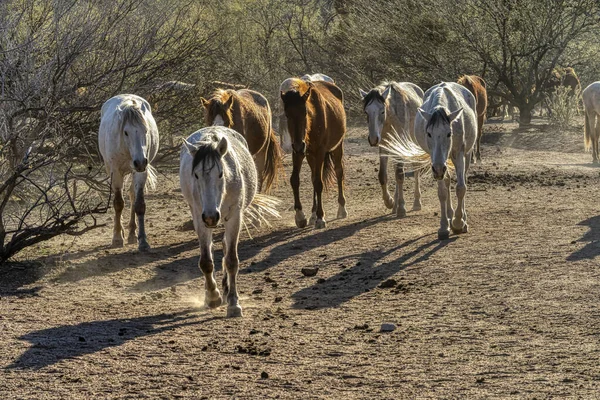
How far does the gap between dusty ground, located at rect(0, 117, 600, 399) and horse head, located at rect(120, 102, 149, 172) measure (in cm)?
105

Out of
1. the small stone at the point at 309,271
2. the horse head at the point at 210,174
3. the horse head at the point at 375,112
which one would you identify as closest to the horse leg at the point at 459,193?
the horse head at the point at 375,112

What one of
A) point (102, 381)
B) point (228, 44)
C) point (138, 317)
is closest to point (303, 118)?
point (138, 317)

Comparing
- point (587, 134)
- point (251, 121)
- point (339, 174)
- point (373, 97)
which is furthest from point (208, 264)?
point (587, 134)

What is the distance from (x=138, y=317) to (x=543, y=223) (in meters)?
5.39

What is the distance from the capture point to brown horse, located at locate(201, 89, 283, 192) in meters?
10.4

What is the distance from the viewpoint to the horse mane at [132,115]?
9977 mm

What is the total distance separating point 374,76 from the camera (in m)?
23.3

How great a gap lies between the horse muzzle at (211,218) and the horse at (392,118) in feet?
17.3

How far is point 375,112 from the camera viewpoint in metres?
12.0

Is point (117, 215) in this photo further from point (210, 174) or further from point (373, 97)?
point (210, 174)

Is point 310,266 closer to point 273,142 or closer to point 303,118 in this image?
point 303,118

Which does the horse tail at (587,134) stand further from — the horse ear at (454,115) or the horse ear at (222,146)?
the horse ear at (222,146)

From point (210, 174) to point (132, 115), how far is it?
3312 millimetres

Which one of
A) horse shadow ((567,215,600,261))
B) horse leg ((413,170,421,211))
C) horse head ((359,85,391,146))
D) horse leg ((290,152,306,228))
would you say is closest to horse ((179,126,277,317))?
horse shadow ((567,215,600,261))
